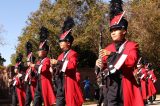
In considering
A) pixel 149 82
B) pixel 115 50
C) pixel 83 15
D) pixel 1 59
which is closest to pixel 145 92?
pixel 149 82

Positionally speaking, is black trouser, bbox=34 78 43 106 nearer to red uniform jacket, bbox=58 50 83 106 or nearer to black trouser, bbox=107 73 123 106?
red uniform jacket, bbox=58 50 83 106

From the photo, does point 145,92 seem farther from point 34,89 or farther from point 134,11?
point 134,11

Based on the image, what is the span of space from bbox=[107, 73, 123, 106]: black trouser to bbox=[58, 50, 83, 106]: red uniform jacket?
2733 mm

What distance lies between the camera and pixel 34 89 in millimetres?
14133

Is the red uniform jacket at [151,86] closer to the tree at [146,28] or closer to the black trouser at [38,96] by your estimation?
the black trouser at [38,96]

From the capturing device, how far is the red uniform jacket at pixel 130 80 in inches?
320

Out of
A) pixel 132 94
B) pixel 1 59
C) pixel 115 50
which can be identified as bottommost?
pixel 132 94

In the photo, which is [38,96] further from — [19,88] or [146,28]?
[146,28]

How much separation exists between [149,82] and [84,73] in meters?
8.92

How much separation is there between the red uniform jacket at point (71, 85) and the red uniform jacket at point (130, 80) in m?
2.81

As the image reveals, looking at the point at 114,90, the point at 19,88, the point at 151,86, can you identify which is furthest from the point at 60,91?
the point at 151,86

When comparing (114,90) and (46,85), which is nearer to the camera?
(114,90)

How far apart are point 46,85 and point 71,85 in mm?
1721

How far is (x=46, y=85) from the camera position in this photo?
501 inches
